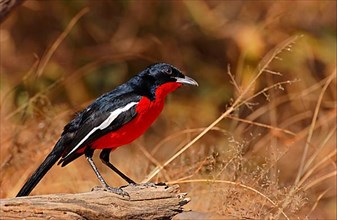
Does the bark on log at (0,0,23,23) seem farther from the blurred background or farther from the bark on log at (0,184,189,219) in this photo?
the blurred background

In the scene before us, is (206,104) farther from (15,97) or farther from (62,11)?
(15,97)

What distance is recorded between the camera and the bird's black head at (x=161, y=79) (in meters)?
4.33

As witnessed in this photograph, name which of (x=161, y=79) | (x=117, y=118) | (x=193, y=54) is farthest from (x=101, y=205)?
(x=193, y=54)

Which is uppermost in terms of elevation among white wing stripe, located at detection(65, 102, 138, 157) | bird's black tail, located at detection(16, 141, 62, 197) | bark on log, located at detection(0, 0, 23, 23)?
bark on log, located at detection(0, 0, 23, 23)

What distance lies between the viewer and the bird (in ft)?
13.7

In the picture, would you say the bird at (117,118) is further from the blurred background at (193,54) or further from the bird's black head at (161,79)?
the blurred background at (193,54)

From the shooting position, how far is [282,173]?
736 cm

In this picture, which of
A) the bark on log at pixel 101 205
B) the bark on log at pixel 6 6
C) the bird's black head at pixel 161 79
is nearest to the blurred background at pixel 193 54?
the bark on log at pixel 6 6

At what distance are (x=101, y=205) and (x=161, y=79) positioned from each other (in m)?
0.79

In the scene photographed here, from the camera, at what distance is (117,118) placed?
4164mm

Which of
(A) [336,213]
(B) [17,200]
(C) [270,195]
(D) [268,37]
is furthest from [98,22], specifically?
(B) [17,200]

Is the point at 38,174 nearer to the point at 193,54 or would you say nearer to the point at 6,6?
the point at 6,6

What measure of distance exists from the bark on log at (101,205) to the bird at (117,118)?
0.40ft

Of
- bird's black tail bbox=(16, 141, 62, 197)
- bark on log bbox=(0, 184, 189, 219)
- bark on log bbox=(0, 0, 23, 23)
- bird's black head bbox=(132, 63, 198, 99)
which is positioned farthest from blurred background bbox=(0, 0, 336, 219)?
bark on log bbox=(0, 184, 189, 219)
